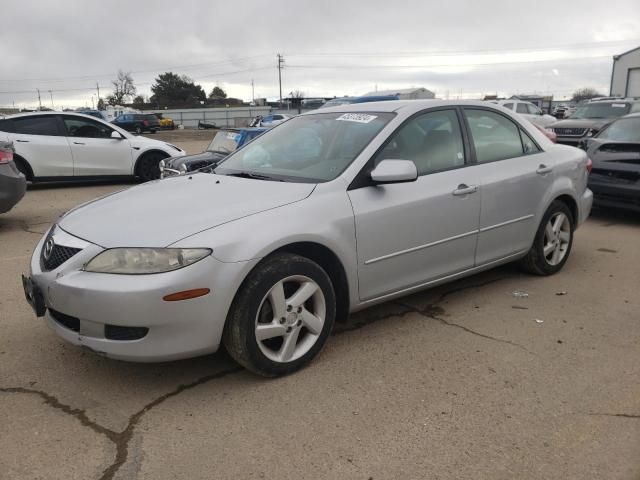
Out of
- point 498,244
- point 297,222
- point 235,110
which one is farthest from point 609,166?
point 235,110

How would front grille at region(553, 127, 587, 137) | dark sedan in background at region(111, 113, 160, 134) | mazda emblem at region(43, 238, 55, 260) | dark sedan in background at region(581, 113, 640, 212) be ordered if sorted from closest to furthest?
mazda emblem at region(43, 238, 55, 260) → dark sedan in background at region(581, 113, 640, 212) → front grille at region(553, 127, 587, 137) → dark sedan in background at region(111, 113, 160, 134)

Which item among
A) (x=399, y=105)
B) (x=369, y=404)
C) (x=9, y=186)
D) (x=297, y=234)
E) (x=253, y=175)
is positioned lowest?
(x=369, y=404)

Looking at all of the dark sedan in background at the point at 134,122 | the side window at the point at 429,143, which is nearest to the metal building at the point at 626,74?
the dark sedan in background at the point at 134,122

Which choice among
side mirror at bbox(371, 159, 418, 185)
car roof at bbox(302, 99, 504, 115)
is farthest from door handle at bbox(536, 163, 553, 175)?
side mirror at bbox(371, 159, 418, 185)

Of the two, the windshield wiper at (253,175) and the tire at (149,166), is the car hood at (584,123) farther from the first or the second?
the windshield wiper at (253,175)

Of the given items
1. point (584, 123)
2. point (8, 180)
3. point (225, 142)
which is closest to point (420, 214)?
point (8, 180)

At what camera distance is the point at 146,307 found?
2.77m

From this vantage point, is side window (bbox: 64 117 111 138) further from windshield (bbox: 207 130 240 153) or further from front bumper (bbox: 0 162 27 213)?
front bumper (bbox: 0 162 27 213)

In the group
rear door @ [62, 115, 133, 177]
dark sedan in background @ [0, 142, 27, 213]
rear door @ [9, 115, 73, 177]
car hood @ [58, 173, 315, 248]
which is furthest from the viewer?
rear door @ [62, 115, 133, 177]

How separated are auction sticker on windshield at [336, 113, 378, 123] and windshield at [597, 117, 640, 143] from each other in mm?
5221

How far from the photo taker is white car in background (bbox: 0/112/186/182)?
1033 centimetres

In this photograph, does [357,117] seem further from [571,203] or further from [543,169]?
[571,203]

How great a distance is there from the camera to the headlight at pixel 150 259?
2.82 metres

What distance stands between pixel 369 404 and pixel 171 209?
156cm
